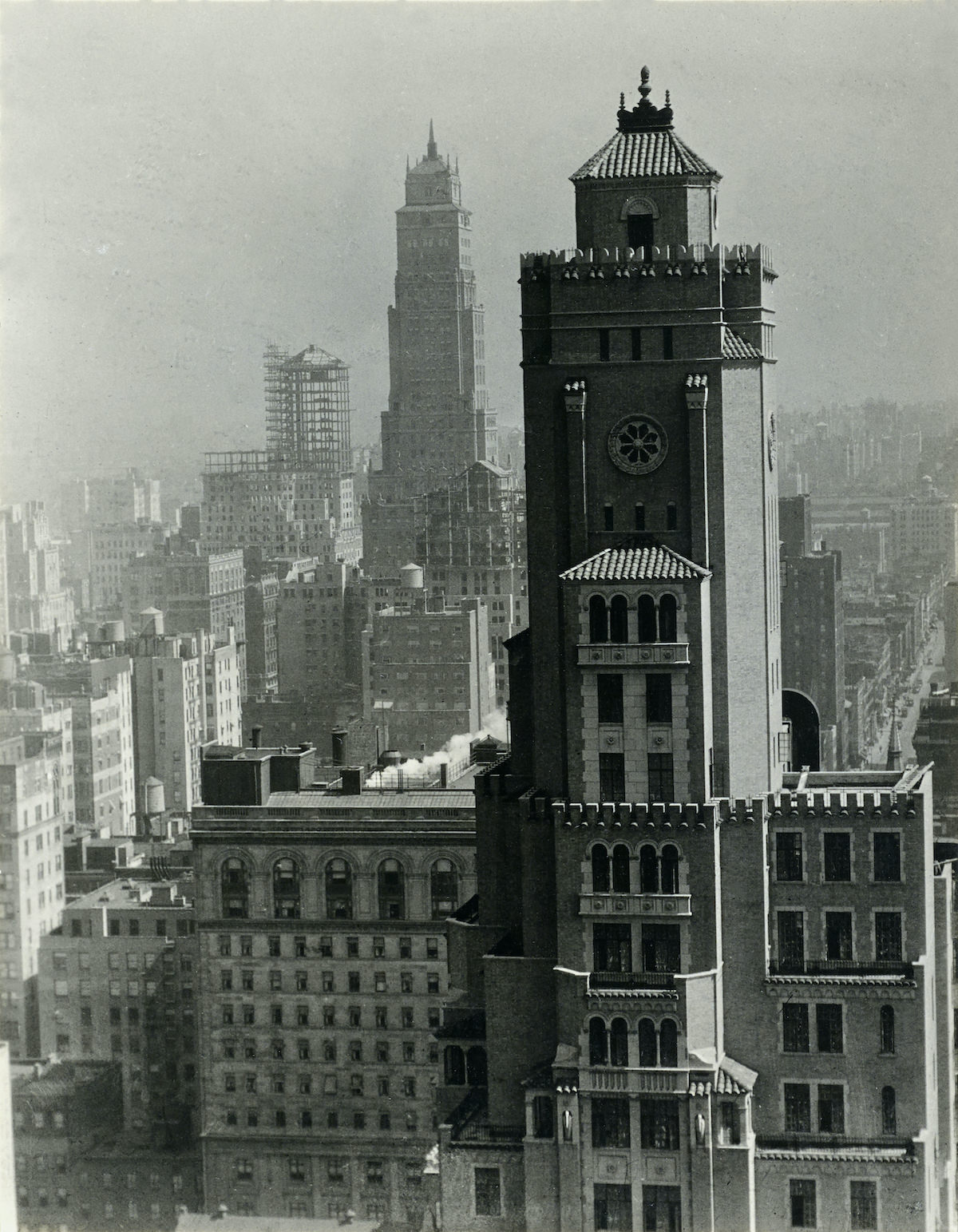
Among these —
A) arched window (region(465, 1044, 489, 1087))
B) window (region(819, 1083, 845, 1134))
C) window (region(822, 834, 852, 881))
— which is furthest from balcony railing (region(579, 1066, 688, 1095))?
window (region(822, 834, 852, 881))

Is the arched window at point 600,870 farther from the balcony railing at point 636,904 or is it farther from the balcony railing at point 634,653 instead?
the balcony railing at point 634,653

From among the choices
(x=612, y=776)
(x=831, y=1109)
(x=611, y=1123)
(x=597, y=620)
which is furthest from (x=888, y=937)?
(x=597, y=620)

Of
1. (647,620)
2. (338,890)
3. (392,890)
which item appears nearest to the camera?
(647,620)

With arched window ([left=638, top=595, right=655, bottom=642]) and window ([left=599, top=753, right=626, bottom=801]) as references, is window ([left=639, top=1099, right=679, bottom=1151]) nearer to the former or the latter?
window ([left=599, top=753, right=626, bottom=801])

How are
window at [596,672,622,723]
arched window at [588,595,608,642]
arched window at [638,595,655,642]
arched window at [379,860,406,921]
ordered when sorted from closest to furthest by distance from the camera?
1. arched window at [638,595,655,642]
2. arched window at [588,595,608,642]
3. window at [596,672,622,723]
4. arched window at [379,860,406,921]

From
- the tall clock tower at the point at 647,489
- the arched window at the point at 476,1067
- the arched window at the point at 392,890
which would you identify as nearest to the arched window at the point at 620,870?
the tall clock tower at the point at 647,489

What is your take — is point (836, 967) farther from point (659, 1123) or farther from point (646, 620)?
point (646, 620)

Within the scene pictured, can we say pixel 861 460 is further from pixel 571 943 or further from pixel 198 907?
pixel 571 943

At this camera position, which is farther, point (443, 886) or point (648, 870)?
point (443, 886)

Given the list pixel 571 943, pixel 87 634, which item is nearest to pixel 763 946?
pixel 571 943
